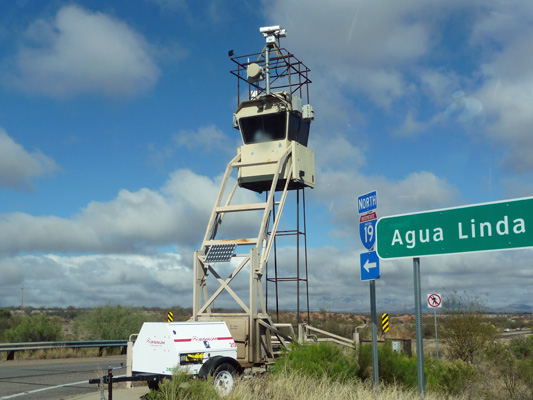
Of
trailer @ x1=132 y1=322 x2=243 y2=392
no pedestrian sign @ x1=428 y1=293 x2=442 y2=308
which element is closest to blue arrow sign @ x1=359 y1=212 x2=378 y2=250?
trailer @ x1=132 y1=322 x2=243 y2=392

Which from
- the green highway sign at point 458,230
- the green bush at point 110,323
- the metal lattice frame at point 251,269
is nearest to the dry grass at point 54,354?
the green bush at point 110,323

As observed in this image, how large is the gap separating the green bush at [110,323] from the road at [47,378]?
9465 millimetres

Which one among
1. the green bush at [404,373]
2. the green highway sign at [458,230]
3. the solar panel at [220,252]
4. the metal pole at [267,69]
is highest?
the metal pole at [267,69]

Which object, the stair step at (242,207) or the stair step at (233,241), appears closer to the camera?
→ the stair step at (233,241)

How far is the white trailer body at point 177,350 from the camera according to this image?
36.1 feet

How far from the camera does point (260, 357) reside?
52.2 feet

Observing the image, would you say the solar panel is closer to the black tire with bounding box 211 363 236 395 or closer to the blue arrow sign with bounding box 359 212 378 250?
the black tire with bounding box 211 363 236 395

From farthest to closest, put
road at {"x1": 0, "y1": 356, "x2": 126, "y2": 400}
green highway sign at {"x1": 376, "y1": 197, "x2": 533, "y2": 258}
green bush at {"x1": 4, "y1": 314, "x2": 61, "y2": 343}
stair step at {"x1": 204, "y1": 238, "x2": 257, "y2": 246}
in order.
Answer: green bush at {"x1": 4, "y1": 314, "x2": 61, "y2": 343} → stair step at {"x1": 204, "y1": 238, "x2": 257, "y2": 246} → road at {"x1": 0, "y1": 356, "x2": 126, "y2": 400} → green highway sign at {"x1": 376, "y1": 197, "x2": 533, "y2": 258}

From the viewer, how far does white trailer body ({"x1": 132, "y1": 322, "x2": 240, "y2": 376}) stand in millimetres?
11008

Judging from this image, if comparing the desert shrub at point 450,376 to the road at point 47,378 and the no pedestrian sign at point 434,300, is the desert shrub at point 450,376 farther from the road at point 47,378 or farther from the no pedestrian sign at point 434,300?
the no pedestrian sign at point 434,300

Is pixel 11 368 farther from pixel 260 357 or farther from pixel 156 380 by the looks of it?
pixel 156 380

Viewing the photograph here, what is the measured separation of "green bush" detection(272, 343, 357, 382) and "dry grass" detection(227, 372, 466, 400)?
0.99 feet

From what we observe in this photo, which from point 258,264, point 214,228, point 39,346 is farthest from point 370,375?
point 39,346

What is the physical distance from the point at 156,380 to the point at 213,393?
2.68 metres
